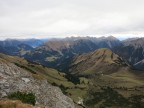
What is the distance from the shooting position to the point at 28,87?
121m

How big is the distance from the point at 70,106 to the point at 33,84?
95.6 ft

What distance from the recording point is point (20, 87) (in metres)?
115

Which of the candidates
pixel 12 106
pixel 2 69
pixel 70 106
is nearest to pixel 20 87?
pixel 2 69

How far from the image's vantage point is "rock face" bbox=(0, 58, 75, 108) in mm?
109500

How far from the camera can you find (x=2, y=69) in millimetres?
135000

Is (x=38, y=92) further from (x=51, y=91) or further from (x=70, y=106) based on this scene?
(x=70, y=106)

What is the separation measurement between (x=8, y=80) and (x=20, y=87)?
203 inches

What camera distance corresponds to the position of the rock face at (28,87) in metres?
110

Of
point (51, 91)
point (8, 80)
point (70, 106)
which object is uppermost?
point (8, 80)

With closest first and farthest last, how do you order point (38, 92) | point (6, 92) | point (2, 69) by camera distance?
point (6, 92), point (38, 92), point (2, 69)

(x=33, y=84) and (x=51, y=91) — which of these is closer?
(x=33, y=84)

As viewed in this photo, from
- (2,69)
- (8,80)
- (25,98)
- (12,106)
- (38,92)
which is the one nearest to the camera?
(12,106)

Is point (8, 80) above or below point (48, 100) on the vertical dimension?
above

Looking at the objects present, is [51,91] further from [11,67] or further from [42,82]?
[11,67]
